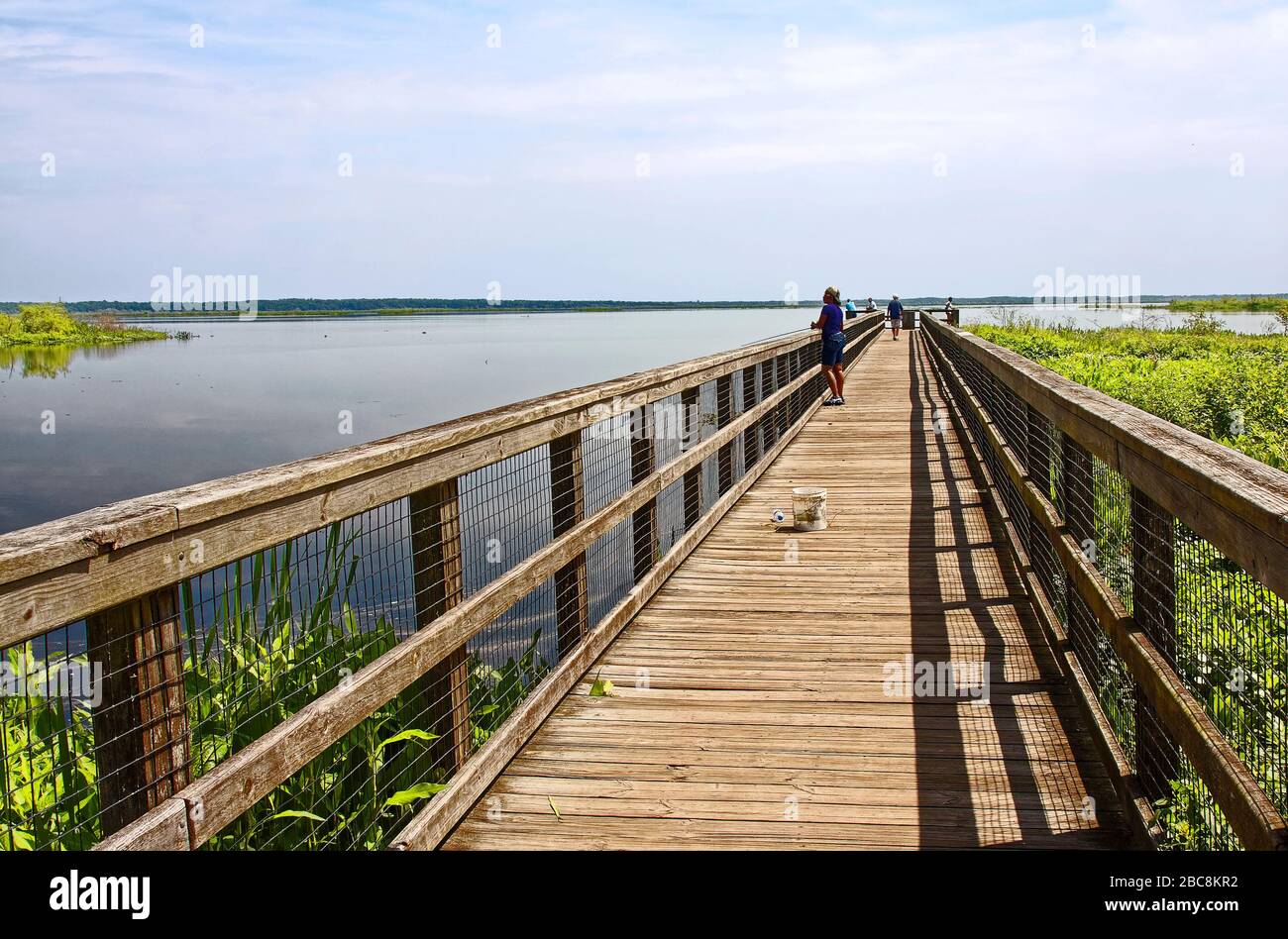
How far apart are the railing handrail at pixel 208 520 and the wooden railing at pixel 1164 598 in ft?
6.55

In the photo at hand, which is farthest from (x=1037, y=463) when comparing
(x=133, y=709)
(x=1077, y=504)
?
(x=133, y=709)

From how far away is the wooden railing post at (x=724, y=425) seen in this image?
9.37 meters

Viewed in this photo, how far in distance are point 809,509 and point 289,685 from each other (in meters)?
4.27

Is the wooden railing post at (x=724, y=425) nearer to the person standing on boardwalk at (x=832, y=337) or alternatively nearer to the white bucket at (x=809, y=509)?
the white bucket at (x=809, y=509)

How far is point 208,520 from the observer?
7.45 ft

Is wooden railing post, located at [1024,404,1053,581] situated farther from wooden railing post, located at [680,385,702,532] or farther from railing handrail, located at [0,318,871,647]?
railing handrail, located at [0,318,871,647]

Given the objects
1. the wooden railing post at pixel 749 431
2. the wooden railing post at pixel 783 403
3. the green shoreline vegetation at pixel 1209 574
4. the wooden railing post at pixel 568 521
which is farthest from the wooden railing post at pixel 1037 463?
the wooden railing post at pixel 783 403

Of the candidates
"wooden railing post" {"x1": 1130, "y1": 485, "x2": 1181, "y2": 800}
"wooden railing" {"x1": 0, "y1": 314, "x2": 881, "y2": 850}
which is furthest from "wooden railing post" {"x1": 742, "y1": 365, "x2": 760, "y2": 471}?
"wooden railing post" {"x1": 1130, "y1": 485, "x2": 1181, "y2": 800}

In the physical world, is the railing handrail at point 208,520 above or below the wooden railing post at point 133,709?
above

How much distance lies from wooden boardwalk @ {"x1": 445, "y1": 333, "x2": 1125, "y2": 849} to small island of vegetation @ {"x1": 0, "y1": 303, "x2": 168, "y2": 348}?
102056mm

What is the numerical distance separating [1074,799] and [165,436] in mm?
32497

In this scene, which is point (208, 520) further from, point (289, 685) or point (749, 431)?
point (749, 431)
